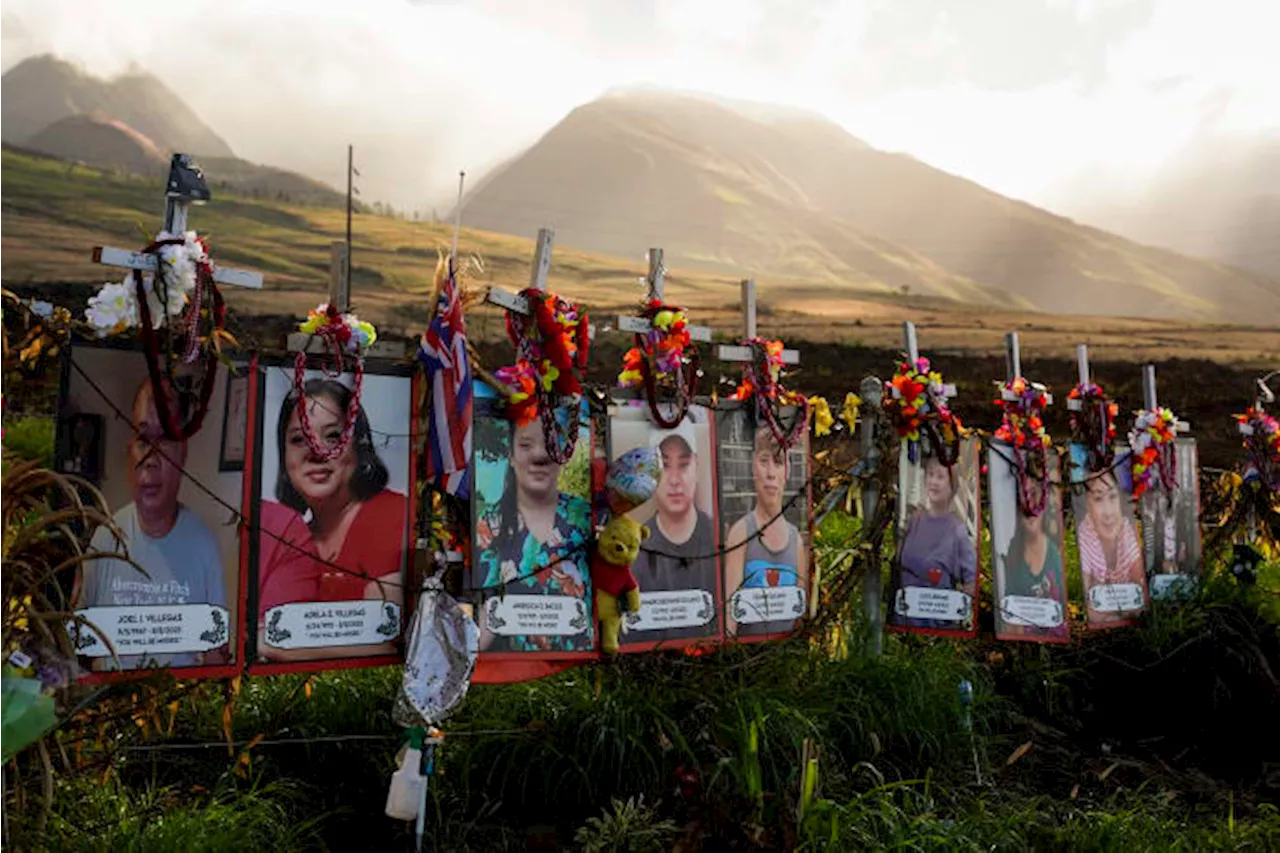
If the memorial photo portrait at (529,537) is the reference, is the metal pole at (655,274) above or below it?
above

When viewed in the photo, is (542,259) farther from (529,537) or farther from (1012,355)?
(1012,355)

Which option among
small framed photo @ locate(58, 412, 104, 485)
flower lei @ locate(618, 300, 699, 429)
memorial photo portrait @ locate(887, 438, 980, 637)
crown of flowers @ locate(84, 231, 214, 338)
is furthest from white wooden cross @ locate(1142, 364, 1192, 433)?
small framed photo @ locate(58, 412, 104, 485)

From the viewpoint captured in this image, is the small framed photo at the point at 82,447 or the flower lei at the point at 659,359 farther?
the flower lei at the point at 659,359

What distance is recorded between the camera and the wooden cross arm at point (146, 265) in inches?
122

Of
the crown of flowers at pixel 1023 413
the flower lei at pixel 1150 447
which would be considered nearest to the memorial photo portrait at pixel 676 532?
the crown of flowers at pixel 1023 413

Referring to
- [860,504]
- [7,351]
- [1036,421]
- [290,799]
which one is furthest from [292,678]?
[1036,421]

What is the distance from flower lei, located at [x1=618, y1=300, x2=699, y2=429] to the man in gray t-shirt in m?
1.72

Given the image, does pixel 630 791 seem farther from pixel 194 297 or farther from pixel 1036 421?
pixel 1036 421

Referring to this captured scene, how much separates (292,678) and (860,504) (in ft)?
9.00

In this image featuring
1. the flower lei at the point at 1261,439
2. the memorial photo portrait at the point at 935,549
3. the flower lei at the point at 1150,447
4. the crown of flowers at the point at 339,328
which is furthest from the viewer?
the flower lei at the point at 1261,439

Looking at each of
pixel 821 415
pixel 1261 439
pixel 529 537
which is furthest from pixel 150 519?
pixel 1261 439

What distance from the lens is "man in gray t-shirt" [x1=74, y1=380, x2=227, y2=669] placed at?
3256 millimetres

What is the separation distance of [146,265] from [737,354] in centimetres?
239

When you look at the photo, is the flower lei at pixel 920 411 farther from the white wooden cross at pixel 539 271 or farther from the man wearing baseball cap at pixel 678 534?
the white wooden cross at pixel 539 271
